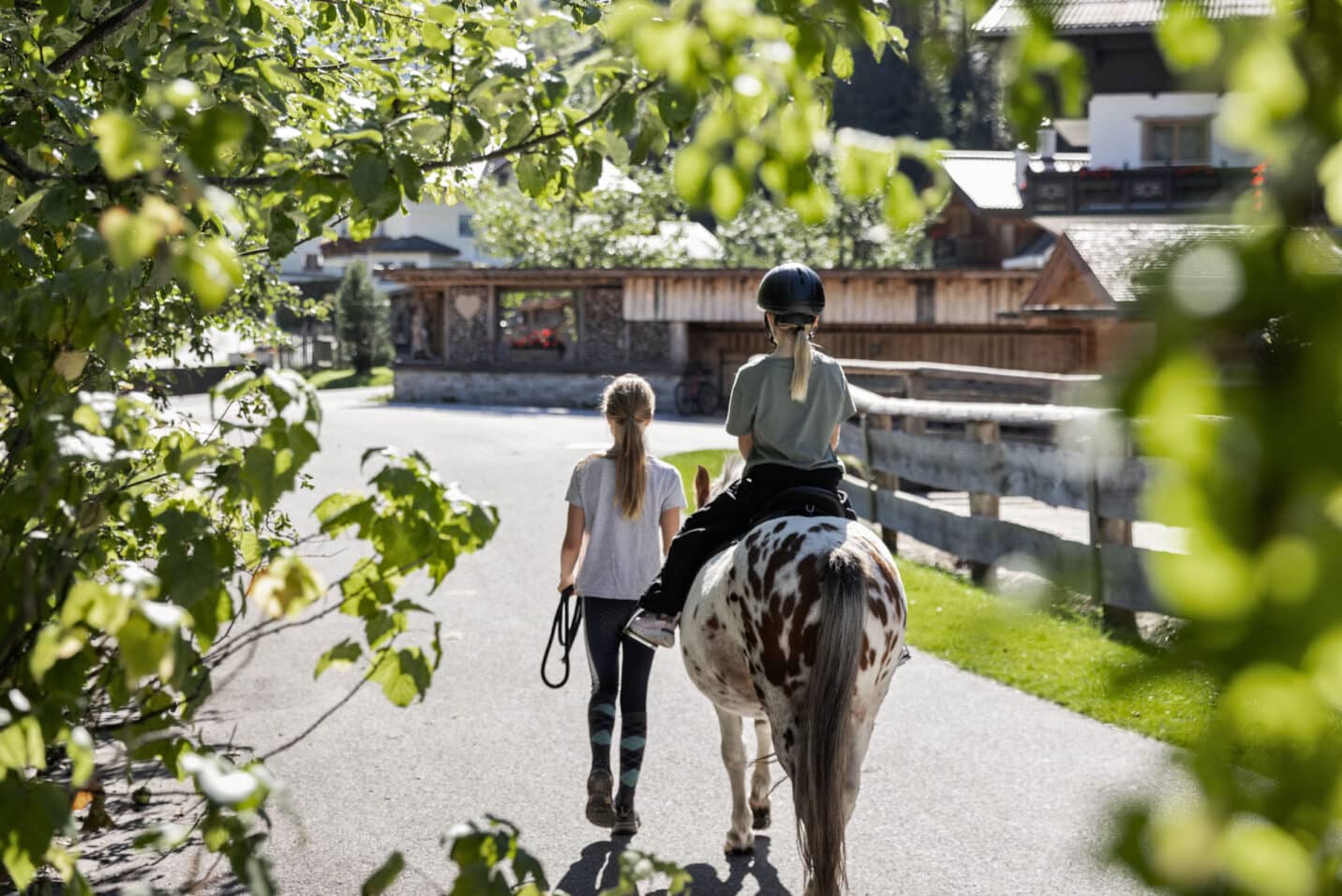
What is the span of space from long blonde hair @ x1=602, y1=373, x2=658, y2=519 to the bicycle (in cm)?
3236

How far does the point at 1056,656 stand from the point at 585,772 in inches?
144

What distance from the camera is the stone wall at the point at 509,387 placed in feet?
133

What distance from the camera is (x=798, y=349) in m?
5.66

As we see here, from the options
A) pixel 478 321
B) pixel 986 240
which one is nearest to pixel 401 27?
pixel 478 321

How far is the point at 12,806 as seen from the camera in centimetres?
216

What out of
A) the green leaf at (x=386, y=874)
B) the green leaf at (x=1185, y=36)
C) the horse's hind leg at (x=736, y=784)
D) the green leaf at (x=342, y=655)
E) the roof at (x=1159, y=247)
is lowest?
the horse's hind leg at (x=736, y=784)

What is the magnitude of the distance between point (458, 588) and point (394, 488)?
10025 mm

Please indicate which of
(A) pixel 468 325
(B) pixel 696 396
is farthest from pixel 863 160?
(A) pixel 468 325

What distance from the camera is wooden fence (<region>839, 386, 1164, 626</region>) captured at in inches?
369

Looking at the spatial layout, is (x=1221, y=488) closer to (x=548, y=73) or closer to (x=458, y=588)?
(x=548, y=73)

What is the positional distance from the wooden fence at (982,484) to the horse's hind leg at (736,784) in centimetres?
229

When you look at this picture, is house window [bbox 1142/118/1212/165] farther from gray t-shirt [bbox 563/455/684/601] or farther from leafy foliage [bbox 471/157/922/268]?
Answer: gray t-shirt [bbox 563/455/684/601]

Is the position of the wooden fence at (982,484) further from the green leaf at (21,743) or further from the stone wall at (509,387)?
the stone wall at (509,387)

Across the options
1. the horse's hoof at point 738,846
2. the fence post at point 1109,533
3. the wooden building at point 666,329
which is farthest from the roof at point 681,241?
the horse's hoof at point 738,846
